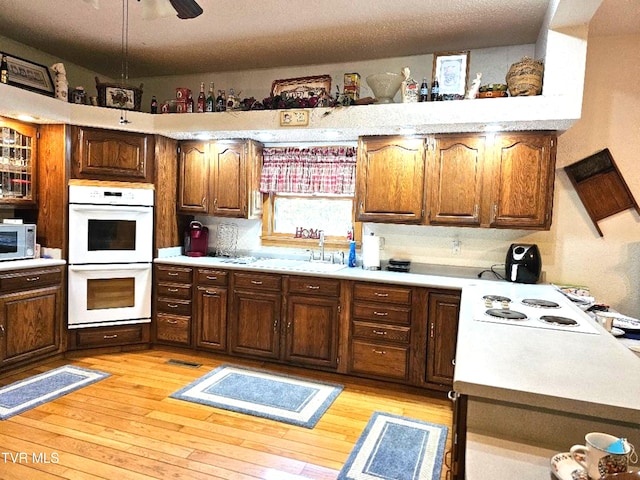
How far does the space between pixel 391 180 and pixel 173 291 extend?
2.26 m

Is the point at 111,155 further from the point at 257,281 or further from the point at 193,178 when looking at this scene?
the point at 257,281

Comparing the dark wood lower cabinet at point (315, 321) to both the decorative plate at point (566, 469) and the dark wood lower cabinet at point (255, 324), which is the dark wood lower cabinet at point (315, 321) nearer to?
the dark wood lower cabinet at point (255, 324)

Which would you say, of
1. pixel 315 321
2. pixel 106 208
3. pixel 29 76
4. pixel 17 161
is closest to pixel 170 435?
pixel 315 321

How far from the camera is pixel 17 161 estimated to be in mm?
3598

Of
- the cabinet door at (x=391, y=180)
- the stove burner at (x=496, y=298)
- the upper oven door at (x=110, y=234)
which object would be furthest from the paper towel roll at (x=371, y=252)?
the upper oven door at (x=110, y=234)

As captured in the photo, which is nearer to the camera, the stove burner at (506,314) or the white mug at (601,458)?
the white mug at (601,458)

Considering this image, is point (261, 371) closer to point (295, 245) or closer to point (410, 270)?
point (295, 245)

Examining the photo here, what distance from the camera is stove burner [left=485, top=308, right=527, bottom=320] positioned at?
2076 mm

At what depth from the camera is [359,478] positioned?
222 cm

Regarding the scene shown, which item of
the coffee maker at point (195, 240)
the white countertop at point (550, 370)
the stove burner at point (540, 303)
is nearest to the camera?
the white countertop at point (550, 370)

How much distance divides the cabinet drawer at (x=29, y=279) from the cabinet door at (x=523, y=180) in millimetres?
3606

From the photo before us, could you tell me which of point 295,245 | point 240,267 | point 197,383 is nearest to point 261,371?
point 197,383

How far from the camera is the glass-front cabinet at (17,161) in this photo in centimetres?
348

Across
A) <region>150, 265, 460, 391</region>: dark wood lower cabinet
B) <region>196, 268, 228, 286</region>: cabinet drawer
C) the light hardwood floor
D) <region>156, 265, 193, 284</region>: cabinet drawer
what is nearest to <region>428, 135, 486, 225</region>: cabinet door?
<region>150, 265, 460, 391</region>: dark wood lower cabinet
